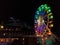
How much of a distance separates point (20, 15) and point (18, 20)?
0.05 m

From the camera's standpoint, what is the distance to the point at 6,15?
2275 millimetres

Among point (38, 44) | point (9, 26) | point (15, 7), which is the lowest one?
point (38, 44)

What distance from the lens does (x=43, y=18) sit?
233cm

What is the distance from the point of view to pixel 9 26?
223 centimetres

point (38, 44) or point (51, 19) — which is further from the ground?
point (51, 19)

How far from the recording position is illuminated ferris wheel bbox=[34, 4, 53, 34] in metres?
2.30

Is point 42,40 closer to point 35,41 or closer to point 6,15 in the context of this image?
point 35,41

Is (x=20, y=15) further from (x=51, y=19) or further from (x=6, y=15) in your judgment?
(x=51, y=19)

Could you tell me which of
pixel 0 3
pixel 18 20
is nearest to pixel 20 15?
pixel 18 20

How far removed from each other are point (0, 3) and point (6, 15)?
149mm

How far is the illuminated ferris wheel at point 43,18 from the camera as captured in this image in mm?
2302

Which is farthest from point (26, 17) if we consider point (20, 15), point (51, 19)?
point (51, 19)

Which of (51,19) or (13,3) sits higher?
(13,3)

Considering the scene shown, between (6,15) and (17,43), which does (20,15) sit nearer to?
(6,15)
